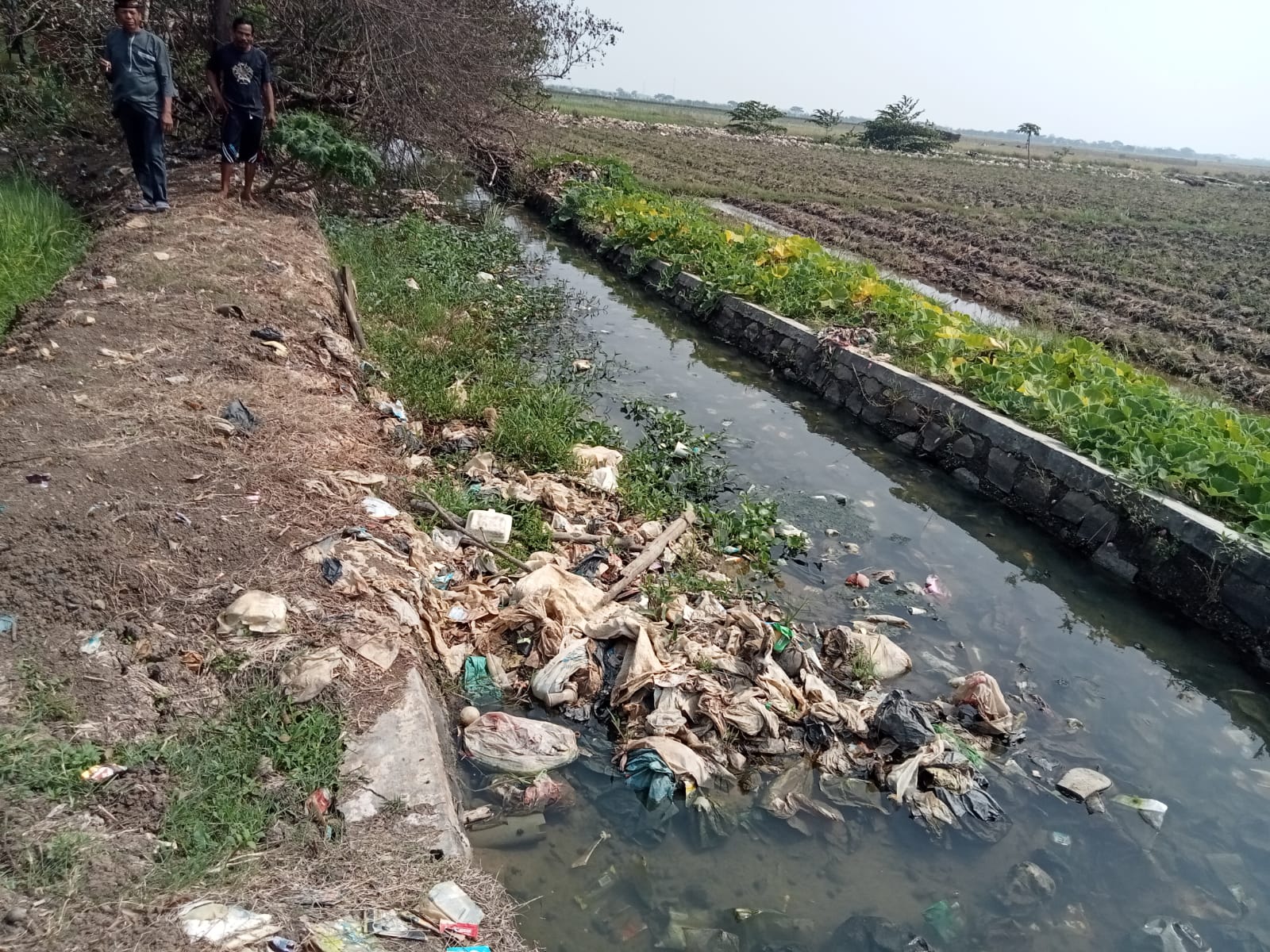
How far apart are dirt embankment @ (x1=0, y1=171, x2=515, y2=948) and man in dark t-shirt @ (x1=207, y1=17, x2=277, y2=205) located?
2.24m

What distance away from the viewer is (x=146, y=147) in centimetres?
648

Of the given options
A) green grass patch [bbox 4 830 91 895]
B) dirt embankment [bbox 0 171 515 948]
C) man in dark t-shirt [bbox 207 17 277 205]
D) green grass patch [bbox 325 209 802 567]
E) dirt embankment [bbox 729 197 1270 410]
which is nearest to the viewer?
green grass patch [bbox 4 830 91 895]

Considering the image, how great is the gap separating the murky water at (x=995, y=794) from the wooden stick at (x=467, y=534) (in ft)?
4.08

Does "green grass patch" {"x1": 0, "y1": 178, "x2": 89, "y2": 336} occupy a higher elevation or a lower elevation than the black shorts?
lower

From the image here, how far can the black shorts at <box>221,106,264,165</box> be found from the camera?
704cm

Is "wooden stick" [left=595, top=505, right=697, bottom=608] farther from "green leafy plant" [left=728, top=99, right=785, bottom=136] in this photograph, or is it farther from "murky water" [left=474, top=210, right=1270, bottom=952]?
"green leafy plant" [left=728, top=99, right=785, bottom=136]

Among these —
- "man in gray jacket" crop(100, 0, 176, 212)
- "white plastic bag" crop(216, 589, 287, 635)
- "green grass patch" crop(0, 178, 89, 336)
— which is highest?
"man in gray jacket" crop(100, 0, 176, 212)

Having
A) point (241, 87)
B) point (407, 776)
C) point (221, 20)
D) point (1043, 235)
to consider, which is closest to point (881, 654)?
point (407, 776)

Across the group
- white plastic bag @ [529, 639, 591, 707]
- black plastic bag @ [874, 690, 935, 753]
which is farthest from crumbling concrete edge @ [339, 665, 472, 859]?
black plastic bag @ [874, 690, 935, 753]

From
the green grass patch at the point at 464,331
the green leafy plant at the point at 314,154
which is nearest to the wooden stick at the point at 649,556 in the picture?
the green grass patch at the point at 464,331

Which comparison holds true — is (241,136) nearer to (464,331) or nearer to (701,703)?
(464,331)

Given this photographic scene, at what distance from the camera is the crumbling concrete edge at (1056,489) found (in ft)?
15.2

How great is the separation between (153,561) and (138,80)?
506 cm

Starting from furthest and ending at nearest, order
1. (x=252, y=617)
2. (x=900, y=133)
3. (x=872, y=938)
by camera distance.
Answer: (x=900, y=133) → (x=252, y=617) → (x=872, y=938)
